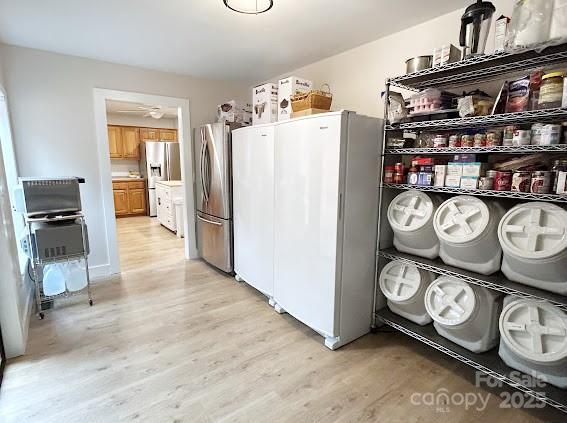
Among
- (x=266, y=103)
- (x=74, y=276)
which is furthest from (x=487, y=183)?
(x=74, y=276)

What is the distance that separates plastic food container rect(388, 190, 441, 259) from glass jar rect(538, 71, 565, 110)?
0.76 meters

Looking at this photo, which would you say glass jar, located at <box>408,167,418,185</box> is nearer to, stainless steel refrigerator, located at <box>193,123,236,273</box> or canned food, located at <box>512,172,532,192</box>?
canned food, located at <box>512,172,532,192</box>

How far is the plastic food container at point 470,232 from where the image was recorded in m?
1.62

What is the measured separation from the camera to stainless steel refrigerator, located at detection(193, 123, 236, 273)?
3.11 m

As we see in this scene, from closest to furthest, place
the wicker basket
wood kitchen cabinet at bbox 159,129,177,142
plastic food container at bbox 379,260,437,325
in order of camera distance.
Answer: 1. plastic food container at bbox 379,260,437,325
2. the wicker basket
3. wood kitchen cabinet at bbox 159,129,177,142

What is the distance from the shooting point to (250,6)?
1.86 m

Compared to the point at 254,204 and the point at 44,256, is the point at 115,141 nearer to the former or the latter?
the point at 44,256

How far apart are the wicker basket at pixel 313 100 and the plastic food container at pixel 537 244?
1.40m

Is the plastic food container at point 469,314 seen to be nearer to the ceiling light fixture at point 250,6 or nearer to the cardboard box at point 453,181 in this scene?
the cardboard box at point 453,181

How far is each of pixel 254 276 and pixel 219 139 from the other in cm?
152

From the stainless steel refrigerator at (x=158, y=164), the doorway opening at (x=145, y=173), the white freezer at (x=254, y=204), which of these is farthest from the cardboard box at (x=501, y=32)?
the stainless steel refrigerator at (x=158, y=164)

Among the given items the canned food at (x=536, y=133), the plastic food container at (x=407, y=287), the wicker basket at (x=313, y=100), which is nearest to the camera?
the canned food at (x=536, y=133)

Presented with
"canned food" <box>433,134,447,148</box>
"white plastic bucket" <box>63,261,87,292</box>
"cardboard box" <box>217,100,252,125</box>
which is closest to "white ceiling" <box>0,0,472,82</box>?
"cardboard box" <box>217,100,252,125</box>

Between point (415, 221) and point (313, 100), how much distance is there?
1148 millimetres
